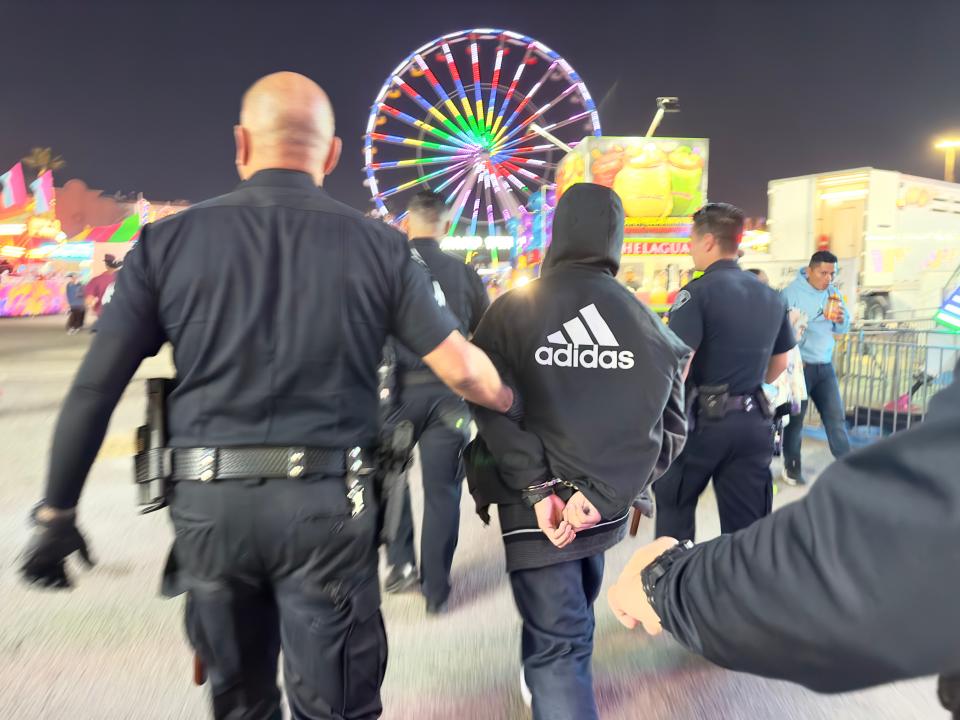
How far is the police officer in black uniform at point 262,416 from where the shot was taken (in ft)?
5.17

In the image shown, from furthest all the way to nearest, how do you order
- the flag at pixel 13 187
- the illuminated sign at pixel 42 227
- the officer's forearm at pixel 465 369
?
the illuminated sign at pixel 42 227 → the flag at pixel 13 187 → the officer's forearm at pixel 465 369

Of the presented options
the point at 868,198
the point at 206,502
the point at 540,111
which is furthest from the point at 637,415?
the point at 540,111

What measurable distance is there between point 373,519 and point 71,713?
66.0 inches

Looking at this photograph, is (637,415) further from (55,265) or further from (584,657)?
(55,265)

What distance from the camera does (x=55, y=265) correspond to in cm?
3198

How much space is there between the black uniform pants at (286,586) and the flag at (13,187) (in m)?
31.2

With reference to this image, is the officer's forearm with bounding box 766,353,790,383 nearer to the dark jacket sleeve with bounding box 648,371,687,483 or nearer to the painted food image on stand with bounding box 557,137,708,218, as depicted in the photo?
the dark jacket sleeve with bounding box 648,371,687,483

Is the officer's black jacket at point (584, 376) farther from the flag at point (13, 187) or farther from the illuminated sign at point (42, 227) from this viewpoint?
the illuminated sign at point (42, 227)

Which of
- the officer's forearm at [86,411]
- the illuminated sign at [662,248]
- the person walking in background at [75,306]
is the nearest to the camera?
the officer's forearm at [86,411]

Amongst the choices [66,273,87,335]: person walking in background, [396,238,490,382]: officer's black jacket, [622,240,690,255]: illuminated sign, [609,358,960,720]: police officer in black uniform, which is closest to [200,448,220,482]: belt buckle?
[609,358,960,720]: police officer in black uniform

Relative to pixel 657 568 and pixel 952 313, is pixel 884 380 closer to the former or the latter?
pixel 952 313

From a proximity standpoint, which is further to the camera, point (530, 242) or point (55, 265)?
point (55, 265)

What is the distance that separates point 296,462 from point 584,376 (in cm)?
91

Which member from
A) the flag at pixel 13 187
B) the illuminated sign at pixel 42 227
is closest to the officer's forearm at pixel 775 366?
the flag at pixel 13 187
